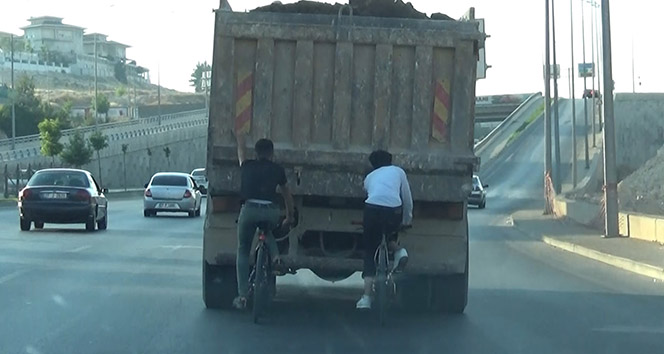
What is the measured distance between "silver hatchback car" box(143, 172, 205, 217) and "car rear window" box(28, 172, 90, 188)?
400 inches

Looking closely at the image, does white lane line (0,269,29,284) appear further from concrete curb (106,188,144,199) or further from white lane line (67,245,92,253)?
concrete curb (106,188,144,199)

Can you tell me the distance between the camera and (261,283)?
41.7 ft

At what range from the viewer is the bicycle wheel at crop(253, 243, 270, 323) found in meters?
12.7

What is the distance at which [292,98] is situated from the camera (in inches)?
522

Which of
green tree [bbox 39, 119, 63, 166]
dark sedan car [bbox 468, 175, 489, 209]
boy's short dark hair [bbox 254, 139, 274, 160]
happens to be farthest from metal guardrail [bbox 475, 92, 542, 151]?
boy's short dark hair [bbox 254, 139, 274, 160]

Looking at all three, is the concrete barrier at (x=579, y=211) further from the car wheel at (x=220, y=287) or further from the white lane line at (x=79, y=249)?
the car wheel at (x=220, y=287)

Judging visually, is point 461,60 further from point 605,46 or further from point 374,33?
point 605,46

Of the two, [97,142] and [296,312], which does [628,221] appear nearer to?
[296,312]

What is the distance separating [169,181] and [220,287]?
27544 millimetres

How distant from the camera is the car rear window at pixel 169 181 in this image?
1623 inches

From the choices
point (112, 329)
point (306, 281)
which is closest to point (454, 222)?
point (112, 329)

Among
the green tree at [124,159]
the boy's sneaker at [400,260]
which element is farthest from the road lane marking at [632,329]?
the green tree at [124,159]

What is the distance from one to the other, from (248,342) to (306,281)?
688 cm

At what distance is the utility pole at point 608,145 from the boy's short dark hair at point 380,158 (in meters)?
17.1
